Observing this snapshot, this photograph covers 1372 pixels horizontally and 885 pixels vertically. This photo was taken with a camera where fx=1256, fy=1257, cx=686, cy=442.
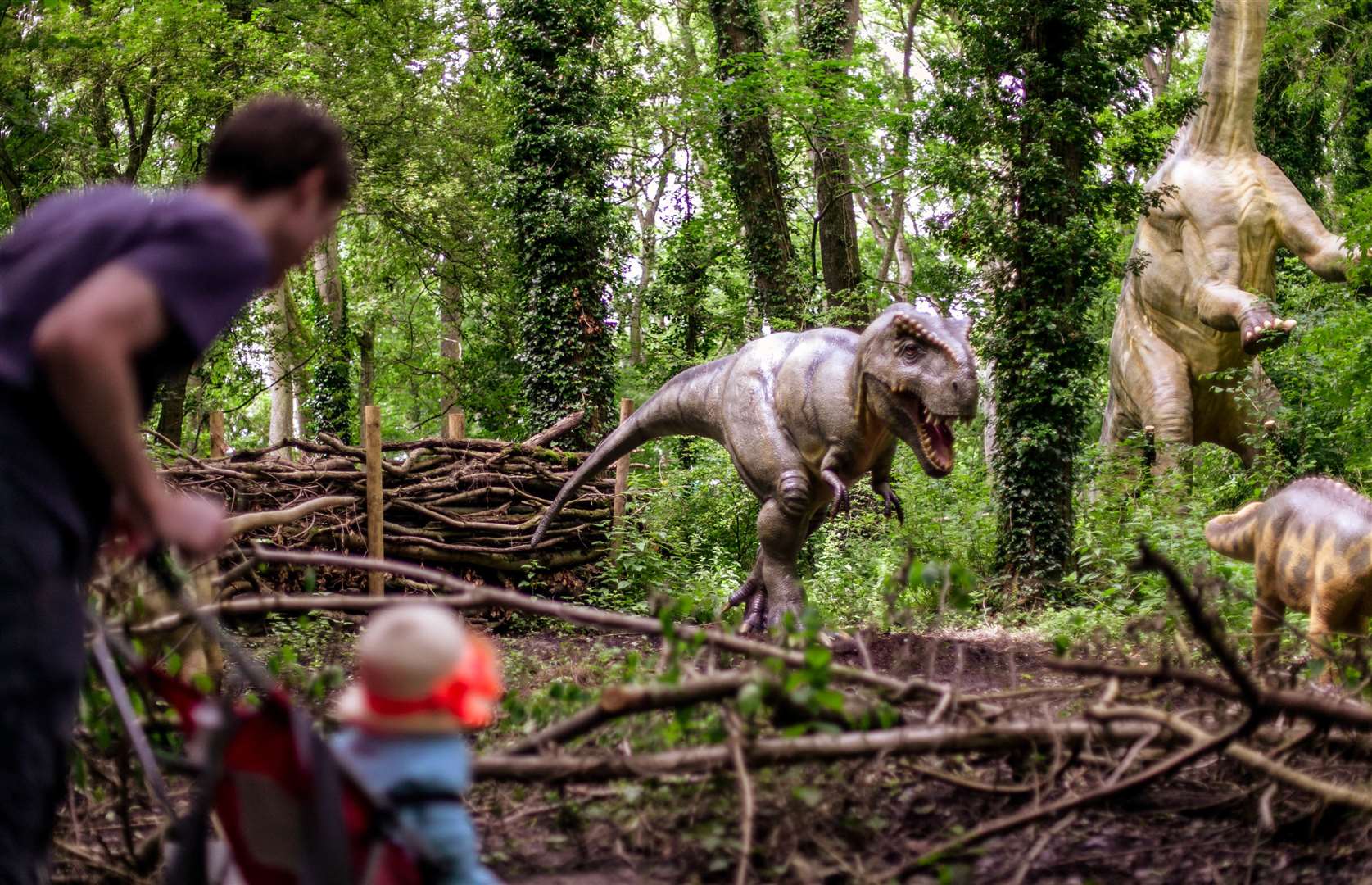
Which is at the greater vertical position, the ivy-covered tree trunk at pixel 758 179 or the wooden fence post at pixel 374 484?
the ivy-covered tree trunk at pixel 758 179

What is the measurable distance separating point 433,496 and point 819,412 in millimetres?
4460

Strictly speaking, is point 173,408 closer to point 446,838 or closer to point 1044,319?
point 1044,319

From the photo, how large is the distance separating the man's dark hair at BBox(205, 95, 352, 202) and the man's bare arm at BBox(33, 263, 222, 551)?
12.2 inches

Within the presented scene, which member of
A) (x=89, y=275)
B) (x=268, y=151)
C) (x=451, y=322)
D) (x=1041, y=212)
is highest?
(x=1041, y=212)

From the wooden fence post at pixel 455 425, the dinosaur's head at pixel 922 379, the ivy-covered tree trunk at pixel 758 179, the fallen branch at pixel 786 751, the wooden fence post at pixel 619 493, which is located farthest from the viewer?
the ivy-covered tree trunk at pixel 758 179

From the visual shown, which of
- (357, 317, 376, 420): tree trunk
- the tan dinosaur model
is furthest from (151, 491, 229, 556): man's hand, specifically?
(357, 317, 376, 420): tree trunk

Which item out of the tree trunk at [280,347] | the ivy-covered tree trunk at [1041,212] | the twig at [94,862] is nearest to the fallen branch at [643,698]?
the twig at [94,862]

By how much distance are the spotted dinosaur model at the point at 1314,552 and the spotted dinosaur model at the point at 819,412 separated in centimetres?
143

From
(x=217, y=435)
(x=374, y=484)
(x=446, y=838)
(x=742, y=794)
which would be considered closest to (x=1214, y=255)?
(x=374, y=484)

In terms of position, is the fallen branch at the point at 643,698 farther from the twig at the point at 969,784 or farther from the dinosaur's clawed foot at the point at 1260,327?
the dinosaur's clawed foot at the point at 1260,327

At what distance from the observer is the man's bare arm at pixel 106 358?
5.50 ft

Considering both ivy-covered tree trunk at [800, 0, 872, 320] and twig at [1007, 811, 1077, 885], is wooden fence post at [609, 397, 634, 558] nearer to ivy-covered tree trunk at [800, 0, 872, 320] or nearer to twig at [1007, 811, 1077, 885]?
ivy-covered tree trunk at [800, 0, 872, 320]

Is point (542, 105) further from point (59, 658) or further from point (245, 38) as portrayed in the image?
point (59, 658)

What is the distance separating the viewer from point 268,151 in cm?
197
